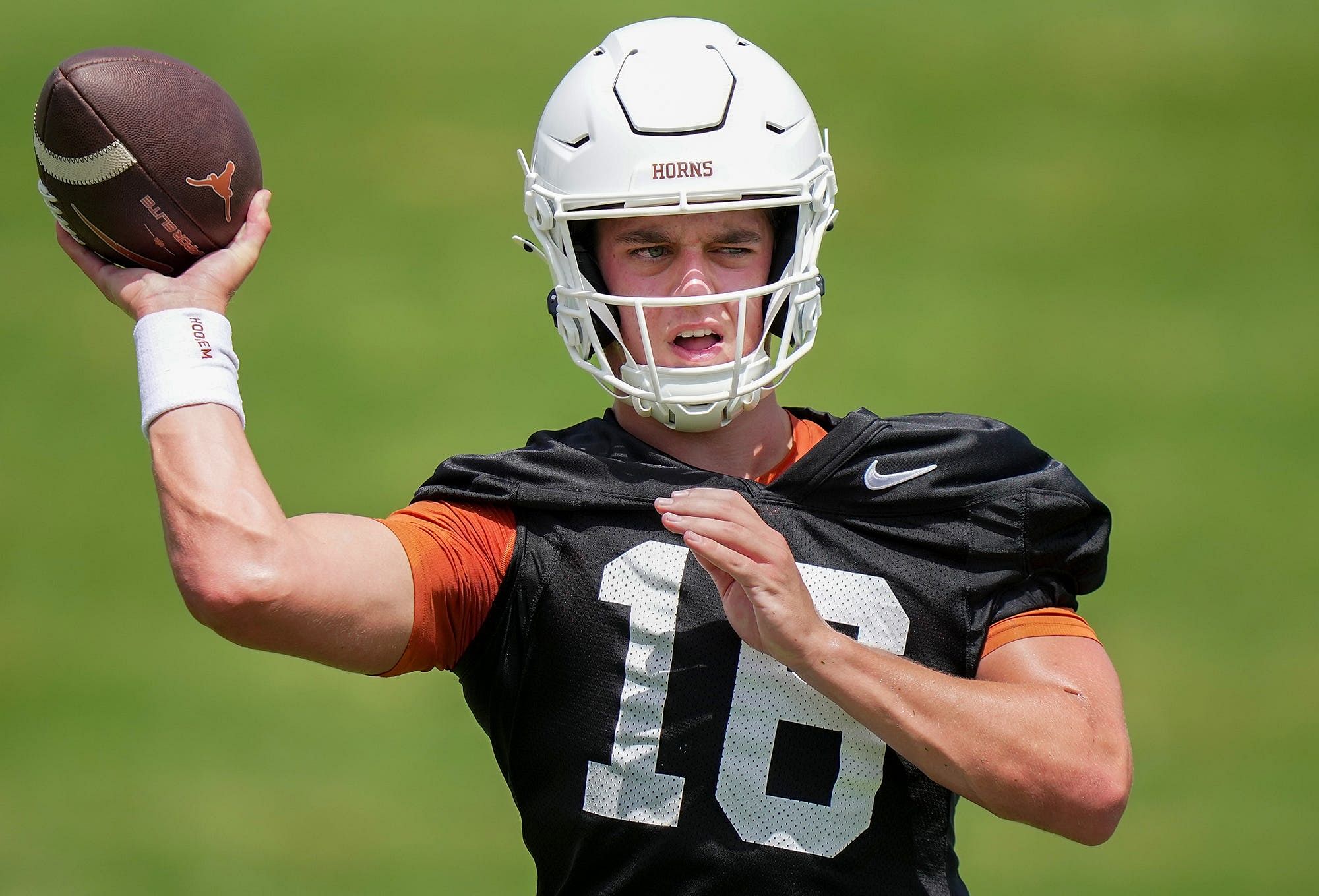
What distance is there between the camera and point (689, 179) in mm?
2533

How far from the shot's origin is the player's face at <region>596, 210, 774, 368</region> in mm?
2535

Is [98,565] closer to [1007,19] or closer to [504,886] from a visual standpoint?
[504,886]

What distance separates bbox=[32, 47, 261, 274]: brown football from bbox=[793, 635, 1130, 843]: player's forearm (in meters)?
1.07

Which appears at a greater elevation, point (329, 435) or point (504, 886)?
point (329, 435)

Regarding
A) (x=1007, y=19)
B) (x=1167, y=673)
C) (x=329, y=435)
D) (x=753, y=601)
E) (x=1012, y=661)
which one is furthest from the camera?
(x=1007, y=19)

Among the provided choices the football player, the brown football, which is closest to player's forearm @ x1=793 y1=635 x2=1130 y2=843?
the football player

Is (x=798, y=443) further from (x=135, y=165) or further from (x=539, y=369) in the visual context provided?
(x=539, y=369)

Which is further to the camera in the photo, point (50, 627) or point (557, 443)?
point (50, 627)

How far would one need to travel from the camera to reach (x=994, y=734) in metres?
2.29

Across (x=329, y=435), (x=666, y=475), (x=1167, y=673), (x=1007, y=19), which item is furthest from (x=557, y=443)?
(x=1007, y=19)

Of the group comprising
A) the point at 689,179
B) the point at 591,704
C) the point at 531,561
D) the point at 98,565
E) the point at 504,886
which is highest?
the point at 689,179

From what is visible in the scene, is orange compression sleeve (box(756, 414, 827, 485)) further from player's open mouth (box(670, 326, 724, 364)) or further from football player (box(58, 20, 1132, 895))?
player's open mouth (box(670, 326, 724, 364))

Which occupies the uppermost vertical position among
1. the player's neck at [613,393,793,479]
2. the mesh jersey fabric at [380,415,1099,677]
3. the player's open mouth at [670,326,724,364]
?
the player's open mouth at [670,326,724,364]

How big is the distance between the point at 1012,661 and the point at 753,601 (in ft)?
1.41
